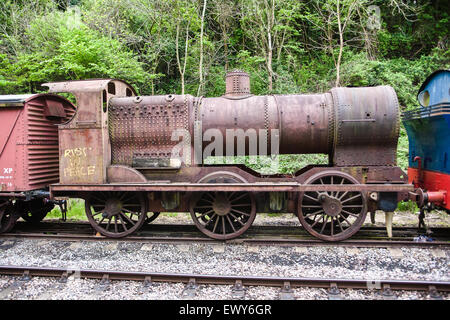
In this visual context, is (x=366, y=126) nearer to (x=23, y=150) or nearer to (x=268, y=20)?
(x=23, y=150)

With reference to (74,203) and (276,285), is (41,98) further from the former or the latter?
(276,285)

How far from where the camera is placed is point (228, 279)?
4895 mm

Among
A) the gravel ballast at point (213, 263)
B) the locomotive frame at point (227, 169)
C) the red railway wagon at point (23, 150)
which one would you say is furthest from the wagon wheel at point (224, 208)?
the red railway wagon at point (23, 150)

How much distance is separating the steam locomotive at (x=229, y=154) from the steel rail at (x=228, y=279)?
1.61m

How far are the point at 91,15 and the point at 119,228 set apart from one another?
1163 cm

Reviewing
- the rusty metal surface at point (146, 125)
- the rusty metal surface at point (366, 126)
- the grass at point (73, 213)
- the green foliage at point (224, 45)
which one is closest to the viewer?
the rusty metal surface at point (366, 126)

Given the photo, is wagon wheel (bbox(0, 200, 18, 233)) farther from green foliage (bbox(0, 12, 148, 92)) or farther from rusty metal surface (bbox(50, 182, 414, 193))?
green foliage (bbox(0, 12, 148, 92))

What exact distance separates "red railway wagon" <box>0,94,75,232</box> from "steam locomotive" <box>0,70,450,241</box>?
0.05 metres

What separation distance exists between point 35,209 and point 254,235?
558cm

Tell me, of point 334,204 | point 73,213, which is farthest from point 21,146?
point 334,204

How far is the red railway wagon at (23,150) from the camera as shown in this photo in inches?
268

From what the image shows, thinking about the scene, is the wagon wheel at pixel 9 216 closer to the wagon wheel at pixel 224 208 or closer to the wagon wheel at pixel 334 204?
the wagon wheel at pixel 224 208

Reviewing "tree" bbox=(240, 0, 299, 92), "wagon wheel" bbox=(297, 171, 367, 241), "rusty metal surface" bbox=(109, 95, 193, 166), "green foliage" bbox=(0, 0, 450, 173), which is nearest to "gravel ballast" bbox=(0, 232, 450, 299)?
"wagon wheel" bbox=(297, 171, 367, 241)

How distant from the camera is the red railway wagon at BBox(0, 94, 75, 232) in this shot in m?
6.81
